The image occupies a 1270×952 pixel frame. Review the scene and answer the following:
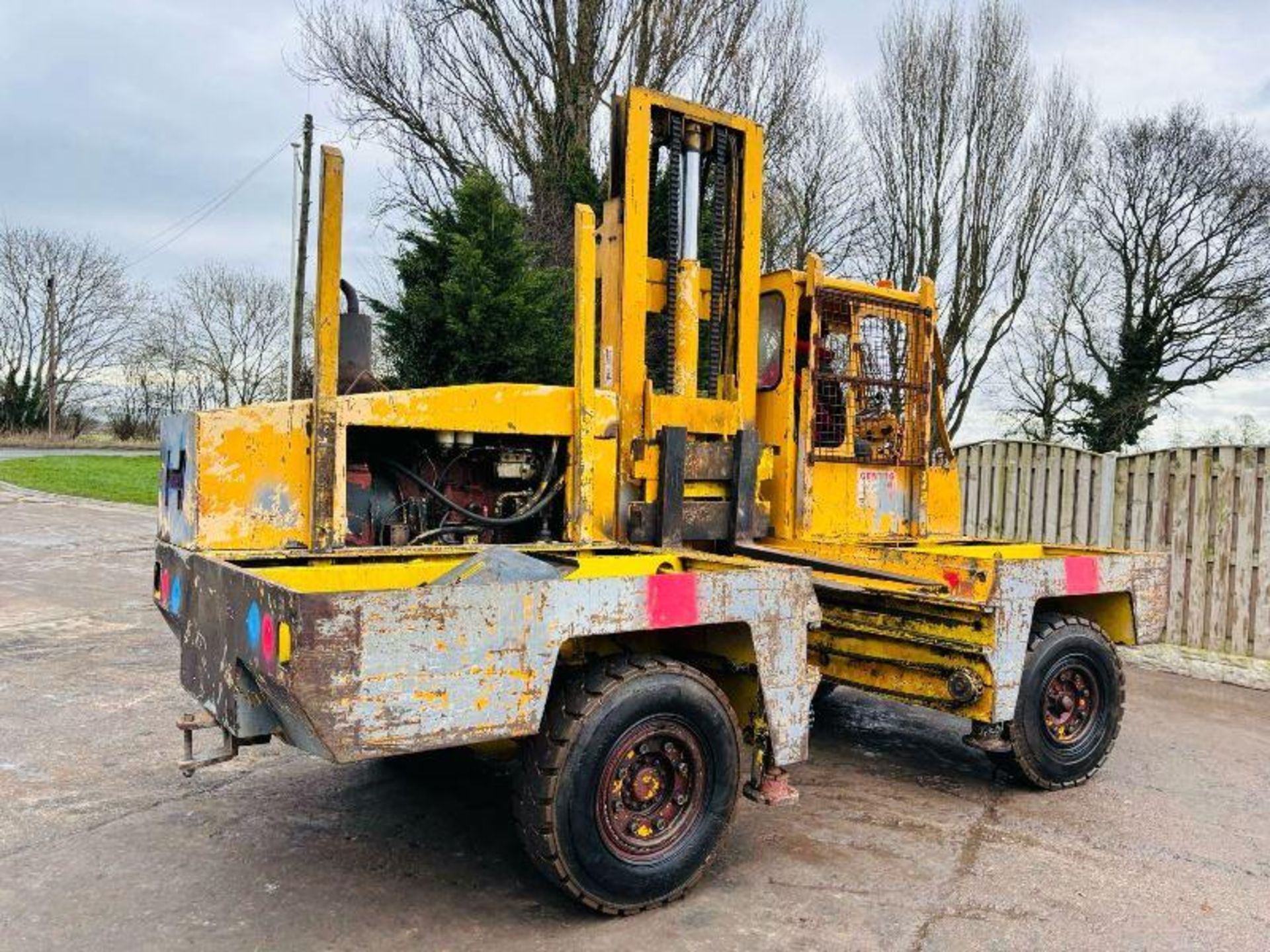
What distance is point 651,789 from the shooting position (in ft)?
12.6

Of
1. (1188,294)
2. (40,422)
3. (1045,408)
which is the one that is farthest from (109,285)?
(1188,294)

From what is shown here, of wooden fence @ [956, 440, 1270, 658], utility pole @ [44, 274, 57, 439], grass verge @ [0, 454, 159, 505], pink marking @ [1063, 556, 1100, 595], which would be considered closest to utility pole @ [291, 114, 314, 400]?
grass verge @ [0, 454, 159, 505]

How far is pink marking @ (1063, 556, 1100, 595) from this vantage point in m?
5.52

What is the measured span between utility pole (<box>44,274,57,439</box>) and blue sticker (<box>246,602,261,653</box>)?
49.3 meters

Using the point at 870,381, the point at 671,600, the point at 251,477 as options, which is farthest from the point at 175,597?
the point at 870,381

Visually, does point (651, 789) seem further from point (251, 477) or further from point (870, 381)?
point (870, 381)

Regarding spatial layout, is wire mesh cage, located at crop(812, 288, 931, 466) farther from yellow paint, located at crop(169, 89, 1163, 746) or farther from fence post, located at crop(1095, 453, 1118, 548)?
fence post, located at crop(1095, 453, 1118, 548)

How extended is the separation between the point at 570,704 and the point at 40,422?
51533mm

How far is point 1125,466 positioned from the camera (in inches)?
412

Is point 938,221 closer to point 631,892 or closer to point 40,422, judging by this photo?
point 631,892

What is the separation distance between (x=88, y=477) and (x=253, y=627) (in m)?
25.0

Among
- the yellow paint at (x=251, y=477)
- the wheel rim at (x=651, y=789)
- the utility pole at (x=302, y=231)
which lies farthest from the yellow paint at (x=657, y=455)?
the utility pole at (x=302, y=231)

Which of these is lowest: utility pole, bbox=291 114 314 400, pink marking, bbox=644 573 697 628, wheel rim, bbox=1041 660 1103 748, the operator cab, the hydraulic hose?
wheel rim, bbox=1041 660 1103 748

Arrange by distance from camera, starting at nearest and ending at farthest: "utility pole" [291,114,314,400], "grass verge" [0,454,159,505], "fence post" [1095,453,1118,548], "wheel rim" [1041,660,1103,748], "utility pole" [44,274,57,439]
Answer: "wheel rim" [1041,660,1103,748], "fence post" [1095,453,1118,548], "utility pole" [291,114,314,400], "grass verge" [0,454,159,505], "utility pole" [44,274,57,439]
